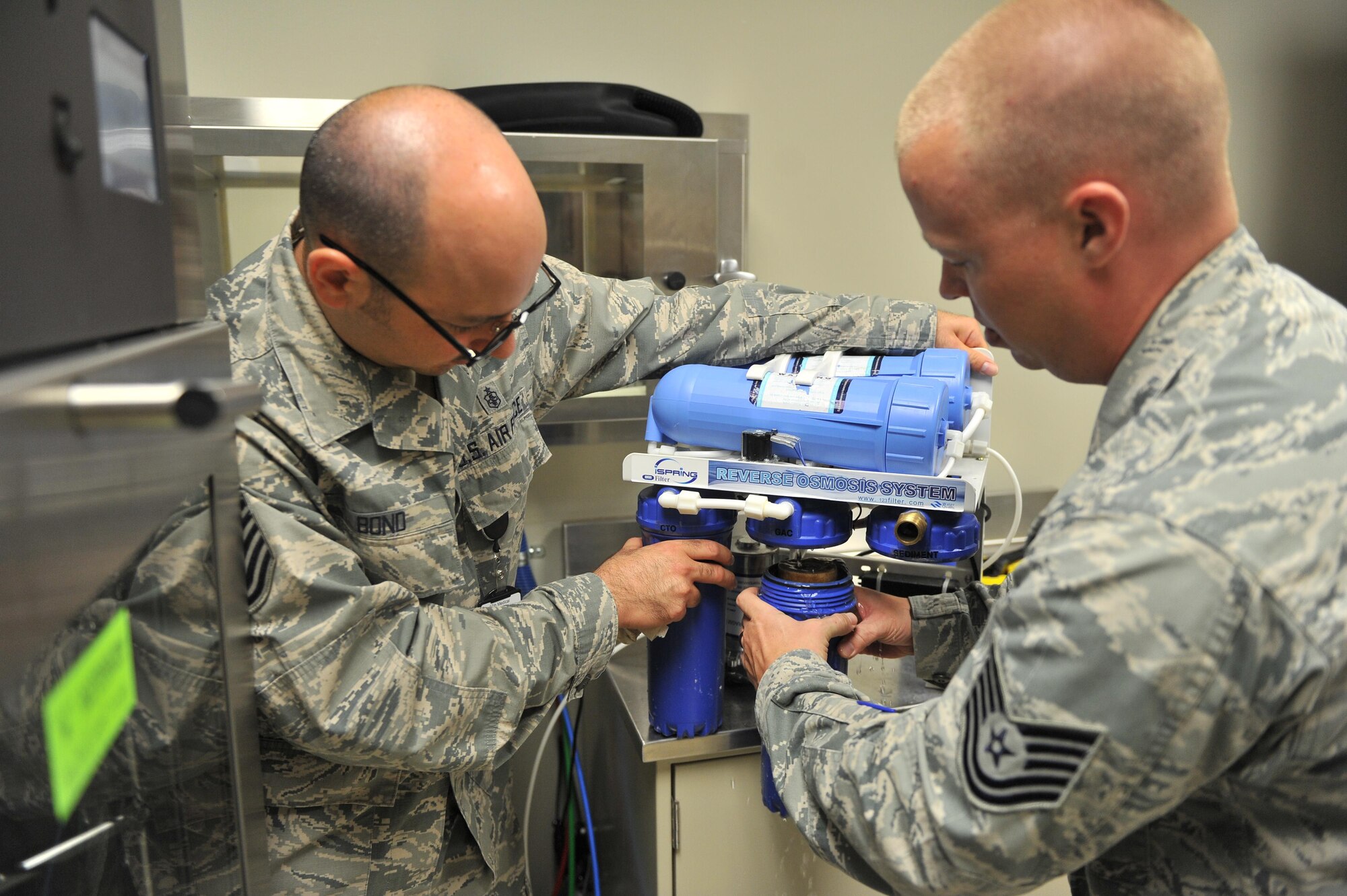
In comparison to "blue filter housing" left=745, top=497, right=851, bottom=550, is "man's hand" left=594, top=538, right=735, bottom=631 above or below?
below

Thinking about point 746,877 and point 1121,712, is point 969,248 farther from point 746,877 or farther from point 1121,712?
point 746,877

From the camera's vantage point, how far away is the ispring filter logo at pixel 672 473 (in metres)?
1.14

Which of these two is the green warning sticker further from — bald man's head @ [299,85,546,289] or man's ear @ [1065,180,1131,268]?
man's ear @ [1065,180,1131,268]

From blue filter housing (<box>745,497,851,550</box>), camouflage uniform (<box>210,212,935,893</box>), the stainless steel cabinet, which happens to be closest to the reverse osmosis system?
blue filter housing (<box>745,497,851,550</box>)

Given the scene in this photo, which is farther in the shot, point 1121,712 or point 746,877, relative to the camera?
point 746,877

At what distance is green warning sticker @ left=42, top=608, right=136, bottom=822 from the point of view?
41 cm

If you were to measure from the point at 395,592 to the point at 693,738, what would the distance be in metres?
0.46

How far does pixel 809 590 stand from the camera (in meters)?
1.11

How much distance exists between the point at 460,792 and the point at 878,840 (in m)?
0.59

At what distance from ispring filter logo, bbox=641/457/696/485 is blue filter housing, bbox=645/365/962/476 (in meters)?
0.05

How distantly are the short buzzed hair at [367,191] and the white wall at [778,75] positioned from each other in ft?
1.98

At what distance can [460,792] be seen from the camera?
3.81 feet

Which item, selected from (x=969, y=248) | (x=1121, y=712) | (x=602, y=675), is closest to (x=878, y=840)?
(x=1121, y=712)

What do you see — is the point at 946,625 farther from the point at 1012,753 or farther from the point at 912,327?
the point at 1012,753
